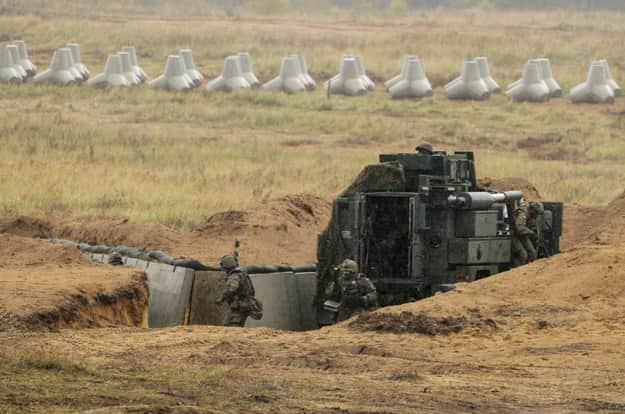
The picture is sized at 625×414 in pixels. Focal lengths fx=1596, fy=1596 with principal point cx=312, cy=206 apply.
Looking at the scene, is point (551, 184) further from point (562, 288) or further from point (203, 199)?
point (562, 288)

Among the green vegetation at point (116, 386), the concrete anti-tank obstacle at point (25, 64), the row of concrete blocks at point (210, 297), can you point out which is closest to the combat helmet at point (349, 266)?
the row of concrete blocks at point (210, 297)

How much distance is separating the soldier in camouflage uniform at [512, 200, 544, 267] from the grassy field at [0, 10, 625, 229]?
8.86 meters

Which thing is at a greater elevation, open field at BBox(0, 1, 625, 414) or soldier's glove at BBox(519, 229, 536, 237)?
soldier's glove at BBox(519, 229, 536, 237)

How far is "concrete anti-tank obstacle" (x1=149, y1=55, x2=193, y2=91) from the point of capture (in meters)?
50.7

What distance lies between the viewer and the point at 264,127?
4216 cm

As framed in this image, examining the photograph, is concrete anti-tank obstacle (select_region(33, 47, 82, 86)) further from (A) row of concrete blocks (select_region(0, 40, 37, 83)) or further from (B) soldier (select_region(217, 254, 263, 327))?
(B) soldier (select_region(217, 254, 263, 327))

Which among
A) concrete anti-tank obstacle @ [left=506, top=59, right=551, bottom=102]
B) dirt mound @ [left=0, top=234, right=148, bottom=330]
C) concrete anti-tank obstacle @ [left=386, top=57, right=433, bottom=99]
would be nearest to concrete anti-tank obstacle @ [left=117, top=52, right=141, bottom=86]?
concrete anti-tank obstacle @ [left=386, top=57, right=433, bottom=99]

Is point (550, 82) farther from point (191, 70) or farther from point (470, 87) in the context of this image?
point (191, 70)

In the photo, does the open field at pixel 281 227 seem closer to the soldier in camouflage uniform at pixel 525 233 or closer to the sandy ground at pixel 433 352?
the sandy ground at pixel 433 352

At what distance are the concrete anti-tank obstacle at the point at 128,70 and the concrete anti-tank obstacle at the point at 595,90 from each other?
46.8ft

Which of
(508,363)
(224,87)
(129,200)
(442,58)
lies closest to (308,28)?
(442,58)

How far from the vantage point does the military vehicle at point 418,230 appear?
733 inches

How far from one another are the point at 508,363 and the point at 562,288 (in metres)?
3.04

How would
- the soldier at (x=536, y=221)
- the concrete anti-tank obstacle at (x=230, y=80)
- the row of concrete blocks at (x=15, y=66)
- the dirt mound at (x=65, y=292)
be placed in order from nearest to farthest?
the dirt mound at (x=65, y=292)
the soldier at (x=536, y=221)
the concrete anti-tank obstacle at (x=230, y=80)
the row of concrete blocks at (x=15, y=66)
